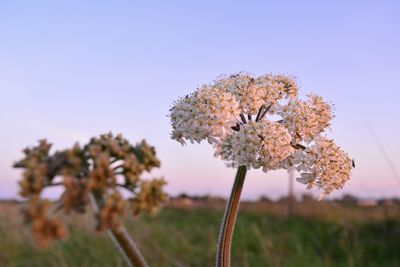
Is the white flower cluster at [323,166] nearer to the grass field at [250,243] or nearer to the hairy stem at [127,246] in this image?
the hairy stem at [127,246]

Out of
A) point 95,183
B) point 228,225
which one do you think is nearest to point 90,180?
point 95,183

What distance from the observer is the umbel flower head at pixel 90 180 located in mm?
2213

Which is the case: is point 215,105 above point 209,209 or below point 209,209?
below

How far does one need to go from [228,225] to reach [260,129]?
0.71 metres

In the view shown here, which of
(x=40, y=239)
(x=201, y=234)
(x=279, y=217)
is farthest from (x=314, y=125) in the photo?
(x=279, y=217)

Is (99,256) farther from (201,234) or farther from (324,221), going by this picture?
(324,221)

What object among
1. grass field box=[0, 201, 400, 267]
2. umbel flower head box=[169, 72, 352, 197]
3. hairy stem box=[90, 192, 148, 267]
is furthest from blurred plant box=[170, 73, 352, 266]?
grass field box=[0, 201, 400, 267]

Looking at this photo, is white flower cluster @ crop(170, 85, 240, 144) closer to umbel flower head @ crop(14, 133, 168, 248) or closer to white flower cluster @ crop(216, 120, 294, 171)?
white flower cluster @ crop(216, 120, 294, 171)

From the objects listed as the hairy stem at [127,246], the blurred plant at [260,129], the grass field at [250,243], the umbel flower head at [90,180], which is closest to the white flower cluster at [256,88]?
the blurred plant at [260,129]

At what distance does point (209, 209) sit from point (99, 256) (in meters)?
14.7

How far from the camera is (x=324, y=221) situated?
20391 mm

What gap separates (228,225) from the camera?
327cm

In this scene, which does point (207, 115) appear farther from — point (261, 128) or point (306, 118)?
point (306, 118)

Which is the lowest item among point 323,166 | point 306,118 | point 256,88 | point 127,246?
point 127,246
